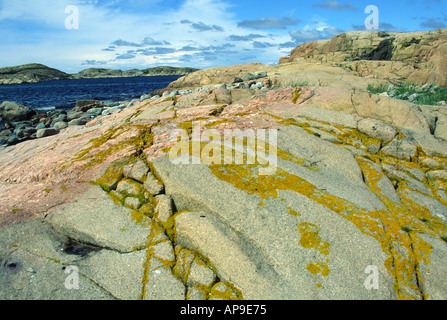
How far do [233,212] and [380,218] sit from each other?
2.25 meters

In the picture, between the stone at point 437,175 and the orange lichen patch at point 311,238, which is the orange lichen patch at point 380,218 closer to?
the orange lichen patch at point 311,238

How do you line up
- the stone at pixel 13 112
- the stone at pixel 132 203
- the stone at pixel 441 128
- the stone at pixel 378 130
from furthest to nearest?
the stone at pixel 13 112, the stone at pixel 441 128, the stone at pixel 378 130, the stone at pixel 132 203

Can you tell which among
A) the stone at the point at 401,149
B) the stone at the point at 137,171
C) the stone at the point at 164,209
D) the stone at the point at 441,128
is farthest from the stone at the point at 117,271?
the stone at the point at 441,128

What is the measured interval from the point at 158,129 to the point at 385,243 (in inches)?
211

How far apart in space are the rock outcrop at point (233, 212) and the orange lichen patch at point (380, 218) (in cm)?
2

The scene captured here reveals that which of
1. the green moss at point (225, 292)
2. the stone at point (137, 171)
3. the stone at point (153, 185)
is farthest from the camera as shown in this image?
the stone at point (137, 171)

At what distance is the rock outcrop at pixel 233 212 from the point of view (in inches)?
137

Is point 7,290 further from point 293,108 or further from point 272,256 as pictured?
point 293,108

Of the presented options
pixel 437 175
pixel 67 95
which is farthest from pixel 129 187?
pixel 67 95

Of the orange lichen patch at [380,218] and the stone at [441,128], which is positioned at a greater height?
the stone at [441,128]

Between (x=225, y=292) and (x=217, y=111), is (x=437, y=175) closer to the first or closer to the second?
(x=225, y=292)

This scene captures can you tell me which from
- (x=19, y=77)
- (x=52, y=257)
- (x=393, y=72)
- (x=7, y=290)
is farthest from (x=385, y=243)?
(x=19, y=77)

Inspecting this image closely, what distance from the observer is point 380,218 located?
418cm
